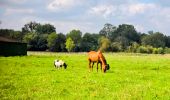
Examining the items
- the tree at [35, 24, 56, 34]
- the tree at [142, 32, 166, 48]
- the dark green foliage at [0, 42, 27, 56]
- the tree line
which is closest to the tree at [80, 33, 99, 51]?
the tree line

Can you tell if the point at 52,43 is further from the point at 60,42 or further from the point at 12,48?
the point at 12,48

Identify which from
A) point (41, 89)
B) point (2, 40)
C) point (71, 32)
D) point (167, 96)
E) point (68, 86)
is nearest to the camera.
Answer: point (167, 96)

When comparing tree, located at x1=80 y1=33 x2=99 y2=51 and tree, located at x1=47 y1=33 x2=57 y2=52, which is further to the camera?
tree, located at x1=80 y1=33 x2=99 y2=51

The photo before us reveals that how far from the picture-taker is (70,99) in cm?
1523

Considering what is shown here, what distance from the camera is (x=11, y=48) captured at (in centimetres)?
7269

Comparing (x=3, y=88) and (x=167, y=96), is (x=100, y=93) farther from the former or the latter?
(x=3, y=88)

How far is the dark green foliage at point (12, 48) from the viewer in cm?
7057

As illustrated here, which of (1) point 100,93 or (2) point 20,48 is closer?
(1) point 100,93

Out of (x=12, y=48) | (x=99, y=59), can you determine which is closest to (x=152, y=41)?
(x=12, y=48)

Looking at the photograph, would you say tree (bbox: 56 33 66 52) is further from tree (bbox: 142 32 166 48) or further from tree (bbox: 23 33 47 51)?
tree (bbox: 142 32 166 48)

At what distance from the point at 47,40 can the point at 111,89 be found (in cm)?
12891

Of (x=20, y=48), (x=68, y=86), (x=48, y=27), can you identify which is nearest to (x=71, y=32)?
(x=48, y=27)

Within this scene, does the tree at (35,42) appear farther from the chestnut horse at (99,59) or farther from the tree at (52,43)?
the chestnut horse at (99,59)

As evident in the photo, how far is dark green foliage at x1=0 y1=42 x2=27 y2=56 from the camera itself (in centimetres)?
7057
